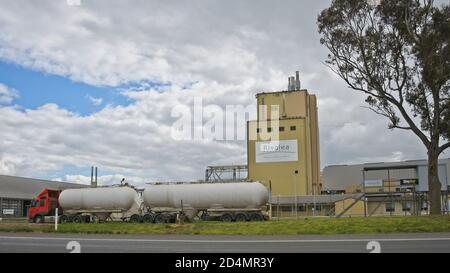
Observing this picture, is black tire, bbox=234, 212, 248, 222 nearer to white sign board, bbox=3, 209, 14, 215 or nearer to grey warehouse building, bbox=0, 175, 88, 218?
grey warehouse building, bbox=0, 175, 88, 218

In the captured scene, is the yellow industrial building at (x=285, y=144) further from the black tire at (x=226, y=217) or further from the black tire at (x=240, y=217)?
the black tire at (x=240, y=217)

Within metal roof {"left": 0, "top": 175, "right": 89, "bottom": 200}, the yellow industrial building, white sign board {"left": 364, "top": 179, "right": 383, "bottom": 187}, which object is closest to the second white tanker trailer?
metal roof {"left": 0, "top": 175, "right": 89, "bottom": 200}

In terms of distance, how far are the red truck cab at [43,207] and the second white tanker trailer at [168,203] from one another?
1065 millimetres

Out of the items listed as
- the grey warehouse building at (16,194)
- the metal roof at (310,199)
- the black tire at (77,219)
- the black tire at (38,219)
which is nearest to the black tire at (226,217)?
the black tire at (77,219)

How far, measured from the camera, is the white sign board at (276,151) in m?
77.1

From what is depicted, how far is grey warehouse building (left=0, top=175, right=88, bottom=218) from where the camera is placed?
68125mm

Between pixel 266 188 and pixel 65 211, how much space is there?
61.3 feet

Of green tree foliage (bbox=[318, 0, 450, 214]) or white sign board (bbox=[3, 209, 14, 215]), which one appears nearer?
green tree foliage (bbox=[318, 0, 450, 214])

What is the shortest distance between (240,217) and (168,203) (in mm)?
6381

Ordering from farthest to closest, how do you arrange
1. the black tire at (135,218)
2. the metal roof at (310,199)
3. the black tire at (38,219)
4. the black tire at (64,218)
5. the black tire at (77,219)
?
the metal roof at (310,199)
the black tire at (38,219)
the black tire at (64,218)
the black tire at (77,219)
the black tire at (135,218)

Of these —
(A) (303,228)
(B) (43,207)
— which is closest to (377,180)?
(B) (43,207)

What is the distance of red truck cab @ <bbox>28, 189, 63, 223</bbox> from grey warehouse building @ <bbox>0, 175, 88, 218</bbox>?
899 inches

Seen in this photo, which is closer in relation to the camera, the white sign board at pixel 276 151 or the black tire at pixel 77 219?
the black tire at pixel 77 219
